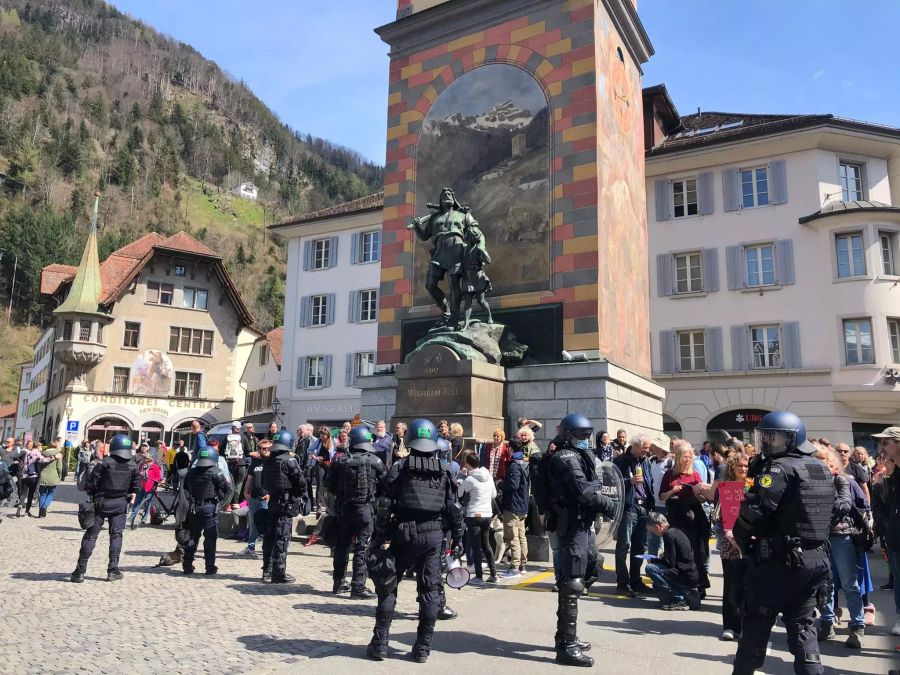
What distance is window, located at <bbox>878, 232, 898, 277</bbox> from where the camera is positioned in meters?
24.4

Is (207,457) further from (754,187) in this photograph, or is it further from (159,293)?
(159,293)

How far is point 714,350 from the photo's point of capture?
86.1ft

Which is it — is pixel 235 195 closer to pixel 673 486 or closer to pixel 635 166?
pixel 635 166

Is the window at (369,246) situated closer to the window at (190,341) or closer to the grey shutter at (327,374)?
the grey shutter at (327,374)

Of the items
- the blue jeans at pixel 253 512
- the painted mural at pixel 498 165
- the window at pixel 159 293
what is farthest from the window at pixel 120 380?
the blue jeans at pixel 253 512

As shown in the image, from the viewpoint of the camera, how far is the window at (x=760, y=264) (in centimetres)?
2594

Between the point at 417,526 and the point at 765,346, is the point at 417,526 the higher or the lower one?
the lower one

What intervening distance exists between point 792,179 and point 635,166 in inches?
407

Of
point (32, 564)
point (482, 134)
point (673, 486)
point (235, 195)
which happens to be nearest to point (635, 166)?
point (482, 134)

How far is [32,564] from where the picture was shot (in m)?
9.90

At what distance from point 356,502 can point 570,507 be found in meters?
2.96

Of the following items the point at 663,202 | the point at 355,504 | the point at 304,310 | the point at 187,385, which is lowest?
the point at 355,504

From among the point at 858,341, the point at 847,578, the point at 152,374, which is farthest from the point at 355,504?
the point at 152,374

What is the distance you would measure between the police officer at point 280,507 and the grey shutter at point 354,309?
26.0m
